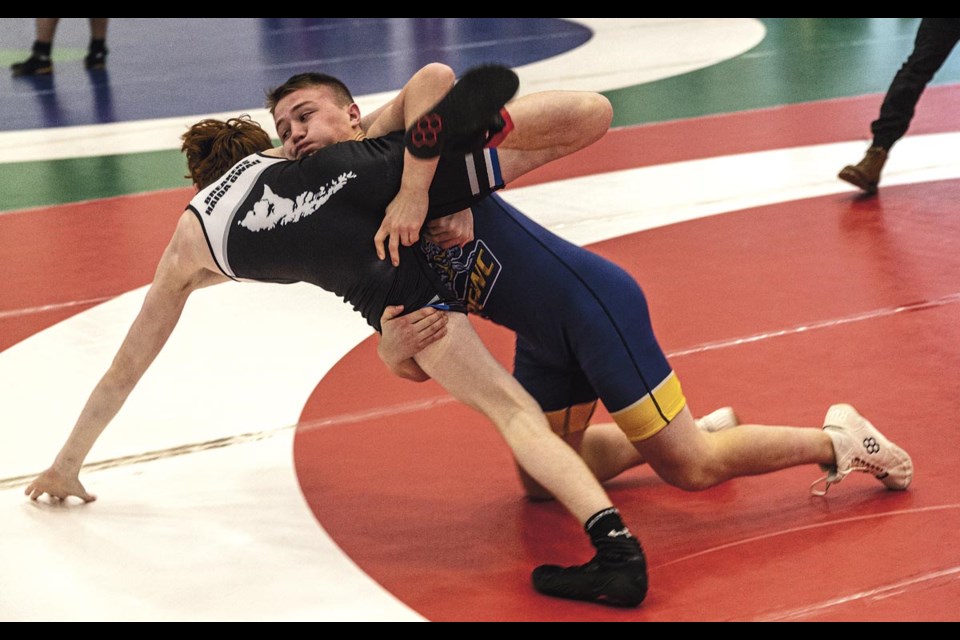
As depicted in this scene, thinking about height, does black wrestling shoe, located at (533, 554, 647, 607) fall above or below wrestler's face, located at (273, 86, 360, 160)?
below

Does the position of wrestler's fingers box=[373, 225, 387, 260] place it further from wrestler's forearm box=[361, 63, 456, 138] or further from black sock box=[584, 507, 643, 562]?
black sock box=[584, 507, 643, 562]

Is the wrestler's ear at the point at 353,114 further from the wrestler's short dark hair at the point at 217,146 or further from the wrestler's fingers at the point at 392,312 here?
the wrestler's fingers at the point at 392,312

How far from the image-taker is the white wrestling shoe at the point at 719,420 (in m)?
3.17

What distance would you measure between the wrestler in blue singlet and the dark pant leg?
3124mm

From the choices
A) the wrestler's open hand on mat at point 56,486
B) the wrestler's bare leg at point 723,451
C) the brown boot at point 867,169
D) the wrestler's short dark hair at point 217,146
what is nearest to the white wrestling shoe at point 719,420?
the wrestler's bare leg at point 723,451

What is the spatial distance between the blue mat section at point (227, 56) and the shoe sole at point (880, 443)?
5711 millimetres

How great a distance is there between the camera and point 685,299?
4406 mm

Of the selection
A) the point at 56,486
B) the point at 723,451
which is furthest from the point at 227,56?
the point at 723,451

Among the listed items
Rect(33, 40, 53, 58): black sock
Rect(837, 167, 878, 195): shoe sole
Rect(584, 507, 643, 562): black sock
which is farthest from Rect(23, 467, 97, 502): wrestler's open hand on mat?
Rect(33, 40, 53, 58): black sock

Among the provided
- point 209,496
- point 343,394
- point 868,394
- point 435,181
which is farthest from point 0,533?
point 868,394

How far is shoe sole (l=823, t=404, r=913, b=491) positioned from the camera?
9.62 feet

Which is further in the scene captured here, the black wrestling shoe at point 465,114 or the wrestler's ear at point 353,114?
the wrestler's ear at point 353,114

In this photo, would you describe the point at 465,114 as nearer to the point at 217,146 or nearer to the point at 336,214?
Answer: the point at 336,214

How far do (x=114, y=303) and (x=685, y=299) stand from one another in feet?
6.71
